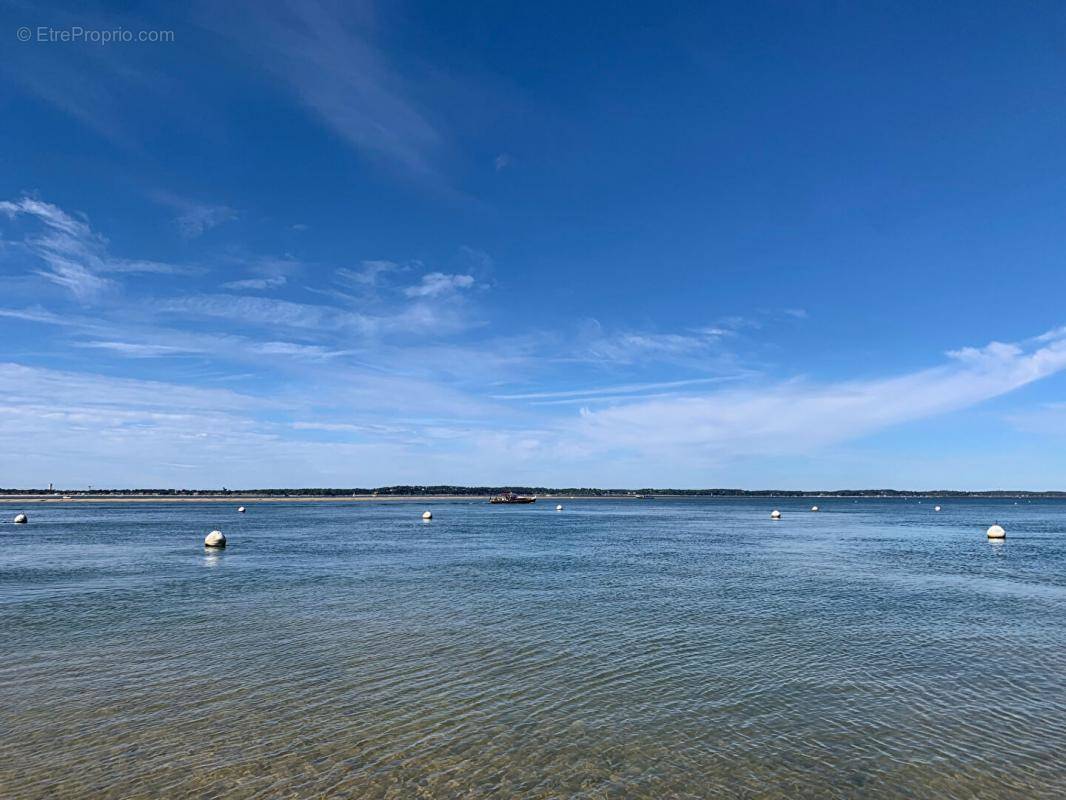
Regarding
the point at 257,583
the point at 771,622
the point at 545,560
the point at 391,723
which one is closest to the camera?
the point at 391,723

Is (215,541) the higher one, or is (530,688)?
(215,541)

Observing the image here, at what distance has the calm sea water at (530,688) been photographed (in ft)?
34.7

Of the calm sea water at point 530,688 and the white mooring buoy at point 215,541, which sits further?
the white mooring buoy at point 215,541

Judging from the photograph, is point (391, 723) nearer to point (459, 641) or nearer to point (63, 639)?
point (459, 641)

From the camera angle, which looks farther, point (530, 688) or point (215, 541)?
point (215, 541)

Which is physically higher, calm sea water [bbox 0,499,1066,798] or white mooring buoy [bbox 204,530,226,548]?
white mooring buoy [bbox 204,530,226,548]

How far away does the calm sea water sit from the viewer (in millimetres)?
10586

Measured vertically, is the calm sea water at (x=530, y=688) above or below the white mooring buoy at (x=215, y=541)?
below

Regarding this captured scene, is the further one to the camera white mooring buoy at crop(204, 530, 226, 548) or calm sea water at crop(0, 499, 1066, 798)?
white mooring buoy at crop(204, 530, 226, 548)

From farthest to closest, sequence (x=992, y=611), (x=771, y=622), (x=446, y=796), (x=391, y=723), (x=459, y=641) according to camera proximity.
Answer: (x=992, y=611), (x=771, y=622), (x=459, y=641), (x=391, y=723), (x=446, y=796)

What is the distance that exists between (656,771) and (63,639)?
19.1 meters

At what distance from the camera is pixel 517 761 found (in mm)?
11094

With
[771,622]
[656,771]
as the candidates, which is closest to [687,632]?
[771,622]

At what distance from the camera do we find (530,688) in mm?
14930
